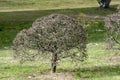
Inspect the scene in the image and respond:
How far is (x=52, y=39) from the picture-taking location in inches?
828

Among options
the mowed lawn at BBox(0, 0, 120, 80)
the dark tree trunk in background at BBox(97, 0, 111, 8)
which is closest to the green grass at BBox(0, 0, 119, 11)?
the dark tree trunk in background at BBox(97, 0, 111, 8)

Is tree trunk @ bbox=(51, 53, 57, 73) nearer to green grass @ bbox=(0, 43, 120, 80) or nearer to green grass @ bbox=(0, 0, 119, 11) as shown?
green grass @ bbox=(0, 43, 120, 80)

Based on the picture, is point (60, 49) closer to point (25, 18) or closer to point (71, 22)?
point (71, 22)

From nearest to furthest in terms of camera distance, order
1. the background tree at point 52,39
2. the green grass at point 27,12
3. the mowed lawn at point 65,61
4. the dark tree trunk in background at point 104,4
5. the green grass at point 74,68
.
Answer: the background tree at point 52,39, the green grass at point 74,68, the mowed lawn at point 65,61, the green grass at point 27,12, the dark tree trunk in background at point 104,4

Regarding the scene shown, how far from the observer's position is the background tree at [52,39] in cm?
2111

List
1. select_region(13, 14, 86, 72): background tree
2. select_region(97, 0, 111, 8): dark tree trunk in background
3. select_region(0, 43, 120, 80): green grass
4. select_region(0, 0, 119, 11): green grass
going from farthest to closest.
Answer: select_region(0, 0, 119, 11): green grass
select_region(97, 0, 111, 8): dark tree trunk in background
select_region(0, 43, 120, 80): green grass
select_region(13, 14, 86, 72): background tree

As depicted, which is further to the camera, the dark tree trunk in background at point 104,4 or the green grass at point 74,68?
the dark tree trunk in background at point 104,4

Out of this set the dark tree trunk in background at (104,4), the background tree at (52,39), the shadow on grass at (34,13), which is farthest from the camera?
the dark tree trunk in background at (104,4)

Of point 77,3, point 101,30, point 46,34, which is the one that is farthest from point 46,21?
point 77,3

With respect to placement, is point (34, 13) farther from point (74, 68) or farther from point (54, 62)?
point (54, 62)

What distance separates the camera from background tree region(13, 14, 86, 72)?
831 inches

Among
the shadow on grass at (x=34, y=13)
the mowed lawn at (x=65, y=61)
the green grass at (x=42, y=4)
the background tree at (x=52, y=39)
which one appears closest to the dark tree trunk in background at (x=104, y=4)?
the shadow on grass at (x=34, y=13)

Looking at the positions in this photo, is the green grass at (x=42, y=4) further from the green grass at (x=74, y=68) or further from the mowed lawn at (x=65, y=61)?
the green grass at (x=74, y=68)

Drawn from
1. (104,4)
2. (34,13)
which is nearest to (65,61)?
(34,13)
